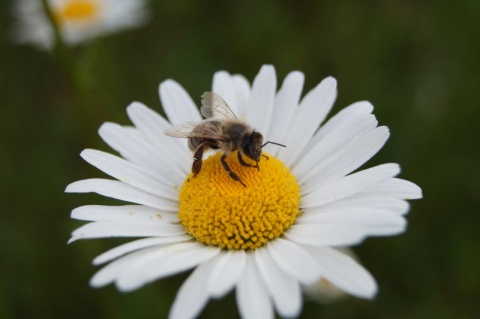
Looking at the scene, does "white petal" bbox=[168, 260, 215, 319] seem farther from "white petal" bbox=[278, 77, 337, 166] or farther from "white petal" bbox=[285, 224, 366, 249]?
"white petal" bbox=[278, 77, 337, 166]

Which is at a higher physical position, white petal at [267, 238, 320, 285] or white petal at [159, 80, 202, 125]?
white petal at [159, 80, 202, 125]

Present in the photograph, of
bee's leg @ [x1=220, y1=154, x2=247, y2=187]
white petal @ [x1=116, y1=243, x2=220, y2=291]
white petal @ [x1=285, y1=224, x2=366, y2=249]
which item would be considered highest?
bee's leg @ [x1=220, y1=154, x2=247, y2=187]

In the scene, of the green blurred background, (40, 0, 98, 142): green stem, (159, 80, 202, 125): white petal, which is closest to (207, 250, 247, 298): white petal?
(159, 80, 202, 125): white petal

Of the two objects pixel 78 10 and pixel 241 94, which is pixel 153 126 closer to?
pixel 241 94

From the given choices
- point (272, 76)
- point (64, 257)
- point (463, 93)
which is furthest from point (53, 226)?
point (463, 93)

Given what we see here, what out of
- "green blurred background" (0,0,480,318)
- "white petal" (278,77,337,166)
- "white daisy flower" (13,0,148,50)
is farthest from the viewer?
"white daisy flower" (13,0,148,50)

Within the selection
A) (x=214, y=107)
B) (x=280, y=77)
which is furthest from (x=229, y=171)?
(x=280, y=77)

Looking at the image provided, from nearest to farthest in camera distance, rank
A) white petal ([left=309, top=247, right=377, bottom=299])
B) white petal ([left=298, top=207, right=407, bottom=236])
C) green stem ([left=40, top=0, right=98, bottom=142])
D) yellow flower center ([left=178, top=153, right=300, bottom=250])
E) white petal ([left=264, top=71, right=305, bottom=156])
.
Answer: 1. white petal ([left=309, top=247, right=377, bottom=299])
2. white petal ([left=298, top=207, right=407, bottom=236])
3. yellow flower center ([left=178, top=153, right=300, bottom=250])
4. white petal ([left=264, top=71, right=305, bottom=156])
5. green stem ([left=40, top=0, right=98, bottom=142])

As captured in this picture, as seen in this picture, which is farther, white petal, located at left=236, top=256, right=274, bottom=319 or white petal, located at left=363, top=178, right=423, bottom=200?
white petal, located at left=363, top=178, right=423, bottom=200
